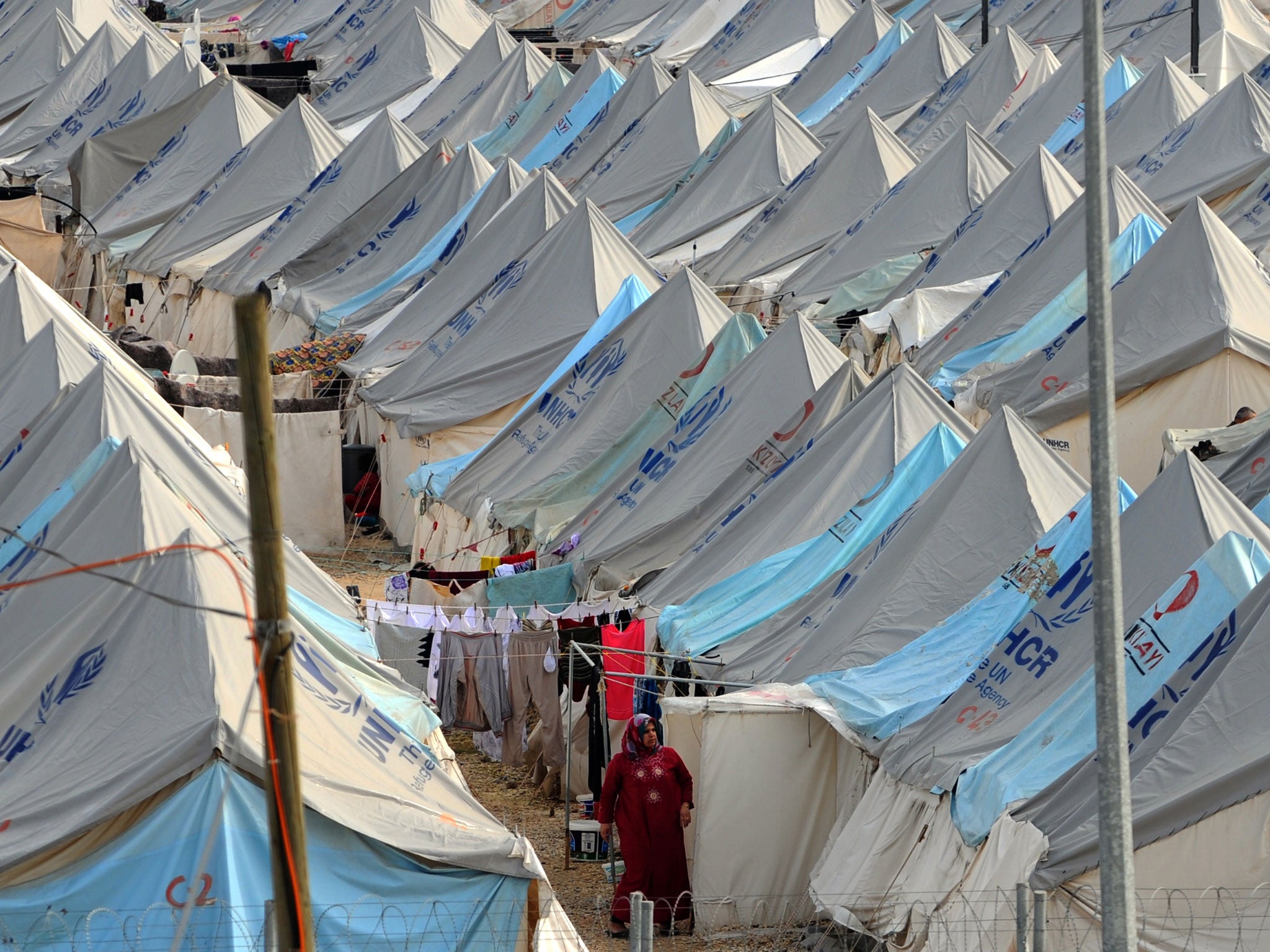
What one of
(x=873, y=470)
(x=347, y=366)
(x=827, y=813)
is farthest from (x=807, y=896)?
(x=347, y=366)

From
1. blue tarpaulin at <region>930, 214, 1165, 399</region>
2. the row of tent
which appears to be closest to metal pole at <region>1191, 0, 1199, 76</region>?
the row of tent

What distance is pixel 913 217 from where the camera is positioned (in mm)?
24125

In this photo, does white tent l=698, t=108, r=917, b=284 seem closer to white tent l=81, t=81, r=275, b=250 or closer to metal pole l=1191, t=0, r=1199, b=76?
metal pole l=1191, t=0, r=1199, b=76

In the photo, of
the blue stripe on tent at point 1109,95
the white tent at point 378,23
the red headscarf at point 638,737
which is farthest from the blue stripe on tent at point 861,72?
the red headscarf at point 638,737

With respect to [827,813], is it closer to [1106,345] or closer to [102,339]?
[1106,345]

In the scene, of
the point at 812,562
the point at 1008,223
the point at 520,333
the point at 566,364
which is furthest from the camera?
the point at 520,333

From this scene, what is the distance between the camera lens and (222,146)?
111 ft

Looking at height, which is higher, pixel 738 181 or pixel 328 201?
pixel 328 201

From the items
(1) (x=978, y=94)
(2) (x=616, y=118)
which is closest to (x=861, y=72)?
(2) (x=616, y=118)

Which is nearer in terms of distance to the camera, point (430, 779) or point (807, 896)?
point (430, 779)

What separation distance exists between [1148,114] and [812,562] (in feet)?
44.5

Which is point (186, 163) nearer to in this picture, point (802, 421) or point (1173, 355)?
point (802, 421)

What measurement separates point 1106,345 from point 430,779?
462 cm

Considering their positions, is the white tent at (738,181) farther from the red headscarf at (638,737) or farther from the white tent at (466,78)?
the red headscarf at (638,737)
